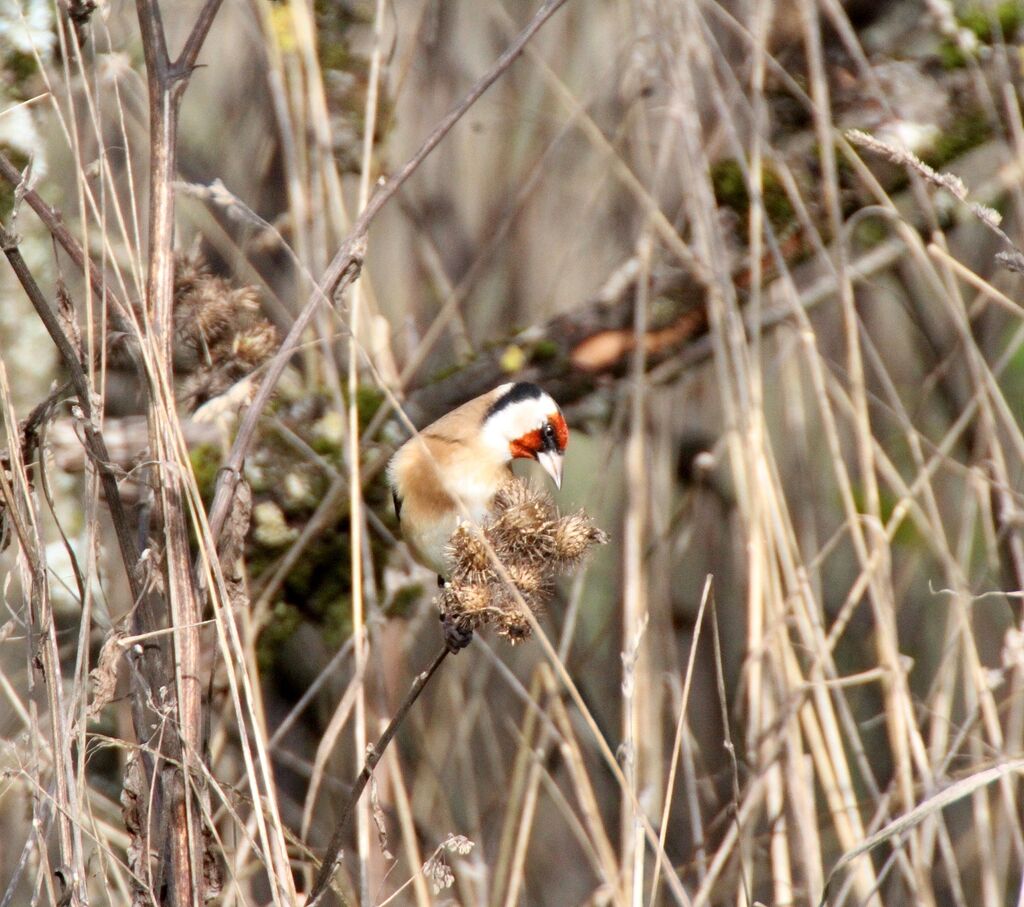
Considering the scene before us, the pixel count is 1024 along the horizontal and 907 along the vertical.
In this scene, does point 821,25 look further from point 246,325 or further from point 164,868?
point 164,868

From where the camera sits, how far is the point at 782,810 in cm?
167

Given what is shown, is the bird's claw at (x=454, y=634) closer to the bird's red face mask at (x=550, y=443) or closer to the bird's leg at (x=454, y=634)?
the bird's leg at (x=454, y=634)

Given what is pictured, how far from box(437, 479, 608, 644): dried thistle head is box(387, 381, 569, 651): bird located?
1.65 ft

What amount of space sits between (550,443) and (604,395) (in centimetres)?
66

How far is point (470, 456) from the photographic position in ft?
5.66

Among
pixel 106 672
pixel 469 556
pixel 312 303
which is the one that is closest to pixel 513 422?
pixel 469 556

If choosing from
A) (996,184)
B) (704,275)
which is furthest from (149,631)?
(996,184)

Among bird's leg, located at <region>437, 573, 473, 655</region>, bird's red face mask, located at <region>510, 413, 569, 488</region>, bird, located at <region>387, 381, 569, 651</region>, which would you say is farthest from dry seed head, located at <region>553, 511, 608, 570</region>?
bird's red face mask, located at <region>510, 413, 569, 488</region>

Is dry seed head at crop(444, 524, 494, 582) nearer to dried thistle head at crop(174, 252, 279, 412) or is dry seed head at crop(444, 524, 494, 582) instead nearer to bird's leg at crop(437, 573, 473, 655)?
bird's leg at crop(437, 573, 473, 655)

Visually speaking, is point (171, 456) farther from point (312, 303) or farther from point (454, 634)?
point (454, 634)

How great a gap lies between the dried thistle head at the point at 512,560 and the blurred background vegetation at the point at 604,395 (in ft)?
0.95

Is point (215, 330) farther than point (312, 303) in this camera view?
Yes

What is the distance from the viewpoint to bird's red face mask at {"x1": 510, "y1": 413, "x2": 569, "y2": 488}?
1722 mm

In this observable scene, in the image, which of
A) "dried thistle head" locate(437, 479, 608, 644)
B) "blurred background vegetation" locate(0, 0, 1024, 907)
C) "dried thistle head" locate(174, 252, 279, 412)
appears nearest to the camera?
"dried thistle head" locate(437, 479, 608, 644)
